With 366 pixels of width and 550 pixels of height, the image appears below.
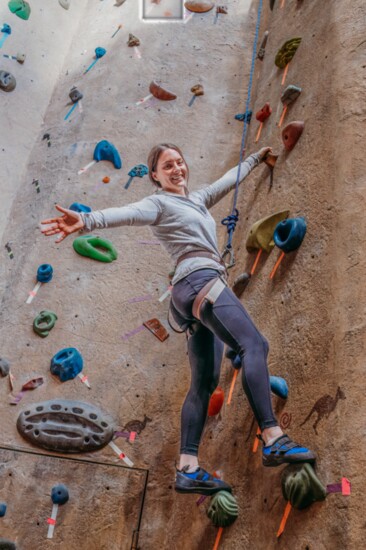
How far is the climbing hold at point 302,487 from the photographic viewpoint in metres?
1.90

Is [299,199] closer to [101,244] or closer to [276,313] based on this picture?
[276,313]

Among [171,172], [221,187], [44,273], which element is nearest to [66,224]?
[171,172]

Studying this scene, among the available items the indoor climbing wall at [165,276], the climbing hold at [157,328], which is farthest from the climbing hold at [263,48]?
the climbing hold at [157,328]

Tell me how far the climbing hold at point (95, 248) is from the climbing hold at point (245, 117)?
1.31 m

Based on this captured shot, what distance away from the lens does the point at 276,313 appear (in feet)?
8.43

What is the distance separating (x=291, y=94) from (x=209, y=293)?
1.57 meters

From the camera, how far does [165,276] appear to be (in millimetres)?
3455

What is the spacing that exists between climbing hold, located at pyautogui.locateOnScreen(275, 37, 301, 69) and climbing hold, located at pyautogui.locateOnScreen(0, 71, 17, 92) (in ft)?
6.30

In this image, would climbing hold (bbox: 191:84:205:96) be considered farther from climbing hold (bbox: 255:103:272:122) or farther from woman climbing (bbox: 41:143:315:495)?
woman climbing (bbox: 41:143:315:495)

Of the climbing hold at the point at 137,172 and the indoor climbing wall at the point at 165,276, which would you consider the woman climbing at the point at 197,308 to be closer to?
the indoor climbing wall at the point at 165,276

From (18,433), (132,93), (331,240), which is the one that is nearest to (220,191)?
(331,240)

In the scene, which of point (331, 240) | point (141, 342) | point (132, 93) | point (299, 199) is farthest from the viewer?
point (132, 93)

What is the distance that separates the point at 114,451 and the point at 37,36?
11.1 ft

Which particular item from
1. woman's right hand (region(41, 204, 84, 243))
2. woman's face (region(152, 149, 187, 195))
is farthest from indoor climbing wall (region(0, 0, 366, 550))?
woman's right hand (region(41, 204, 84, 243))
